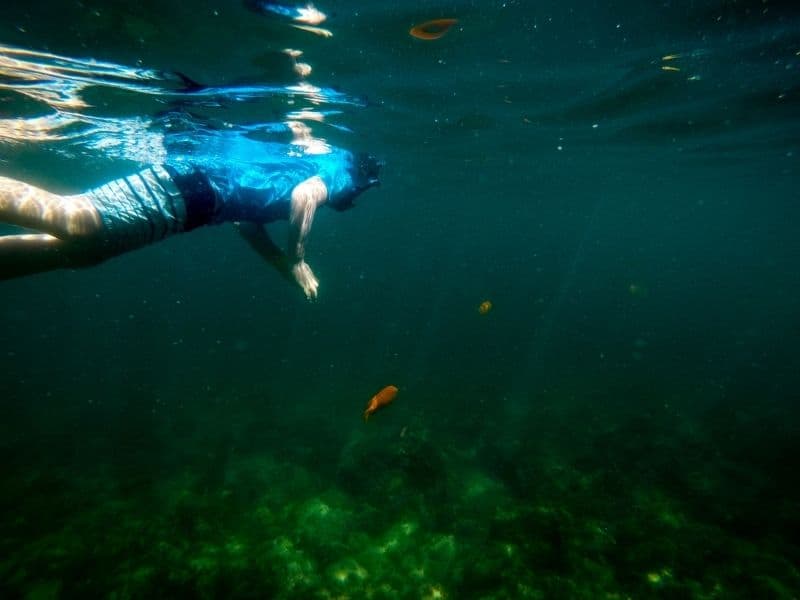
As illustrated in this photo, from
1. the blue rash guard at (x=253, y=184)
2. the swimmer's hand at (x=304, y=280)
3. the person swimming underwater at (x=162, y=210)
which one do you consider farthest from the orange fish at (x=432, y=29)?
the swimmer's hand at (x=304, y=280)

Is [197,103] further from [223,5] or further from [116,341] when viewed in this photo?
[116,341]

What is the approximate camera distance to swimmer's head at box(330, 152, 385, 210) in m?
7.10

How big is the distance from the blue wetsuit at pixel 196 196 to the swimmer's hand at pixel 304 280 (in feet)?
2.58

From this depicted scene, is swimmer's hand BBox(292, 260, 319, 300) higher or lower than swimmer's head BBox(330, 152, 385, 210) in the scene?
lower

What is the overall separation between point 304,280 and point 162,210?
189 cm

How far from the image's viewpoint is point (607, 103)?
635 inches

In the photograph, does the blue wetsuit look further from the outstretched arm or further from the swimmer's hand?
the swimmer's hand

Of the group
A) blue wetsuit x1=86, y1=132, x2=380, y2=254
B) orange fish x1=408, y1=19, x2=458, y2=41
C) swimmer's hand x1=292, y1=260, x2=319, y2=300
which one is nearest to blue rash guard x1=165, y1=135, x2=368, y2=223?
blue wetsuit x1=86, y1=132, x2=380, y2=254

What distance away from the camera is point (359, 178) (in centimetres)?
766

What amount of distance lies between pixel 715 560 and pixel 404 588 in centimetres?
513

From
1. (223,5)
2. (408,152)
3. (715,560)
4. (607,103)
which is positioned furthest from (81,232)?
(408,152)

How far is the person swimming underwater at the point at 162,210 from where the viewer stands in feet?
12.4

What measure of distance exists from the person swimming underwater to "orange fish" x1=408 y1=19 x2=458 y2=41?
4.63 m

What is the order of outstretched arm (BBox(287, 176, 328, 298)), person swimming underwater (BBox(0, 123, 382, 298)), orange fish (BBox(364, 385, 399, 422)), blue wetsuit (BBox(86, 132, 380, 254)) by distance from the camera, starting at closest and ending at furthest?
person swimming underwater (BBox(0, 123, 382, 298))
blue wetsuit (BBox(86, 132, 380, 254))
outstretched arm (BBox(287, 176, 328, 298))
orange fish (BBox(364, 385, 399, 422))
